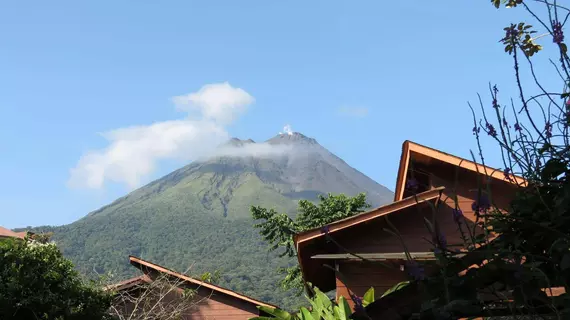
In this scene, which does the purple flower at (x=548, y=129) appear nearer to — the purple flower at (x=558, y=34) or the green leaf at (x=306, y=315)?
the purple flower at (x=558, y=34)

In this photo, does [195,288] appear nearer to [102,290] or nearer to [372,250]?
[102,290]

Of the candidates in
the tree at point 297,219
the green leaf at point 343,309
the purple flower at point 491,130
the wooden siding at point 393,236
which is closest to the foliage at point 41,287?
the wooden siding at point 393,236

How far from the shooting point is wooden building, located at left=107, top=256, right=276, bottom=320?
67.9 feet

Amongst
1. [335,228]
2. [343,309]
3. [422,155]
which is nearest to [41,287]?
[335,228]

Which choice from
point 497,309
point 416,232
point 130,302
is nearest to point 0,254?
point 130,302

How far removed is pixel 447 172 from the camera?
47.1ft

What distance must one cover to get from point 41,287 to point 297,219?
27.5 metres

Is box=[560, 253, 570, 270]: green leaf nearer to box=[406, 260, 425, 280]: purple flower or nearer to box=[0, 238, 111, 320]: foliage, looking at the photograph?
box=[406, 260, 425, 280]: purple flower

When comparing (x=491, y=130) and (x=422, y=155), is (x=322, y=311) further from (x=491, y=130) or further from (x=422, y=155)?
(x=491, y=130)

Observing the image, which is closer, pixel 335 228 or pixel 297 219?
pixel 335 228

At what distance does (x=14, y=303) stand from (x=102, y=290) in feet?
8.90

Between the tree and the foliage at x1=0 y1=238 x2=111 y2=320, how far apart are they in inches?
876

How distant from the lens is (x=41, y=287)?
1383cm

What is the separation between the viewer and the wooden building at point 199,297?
67.9 ft
